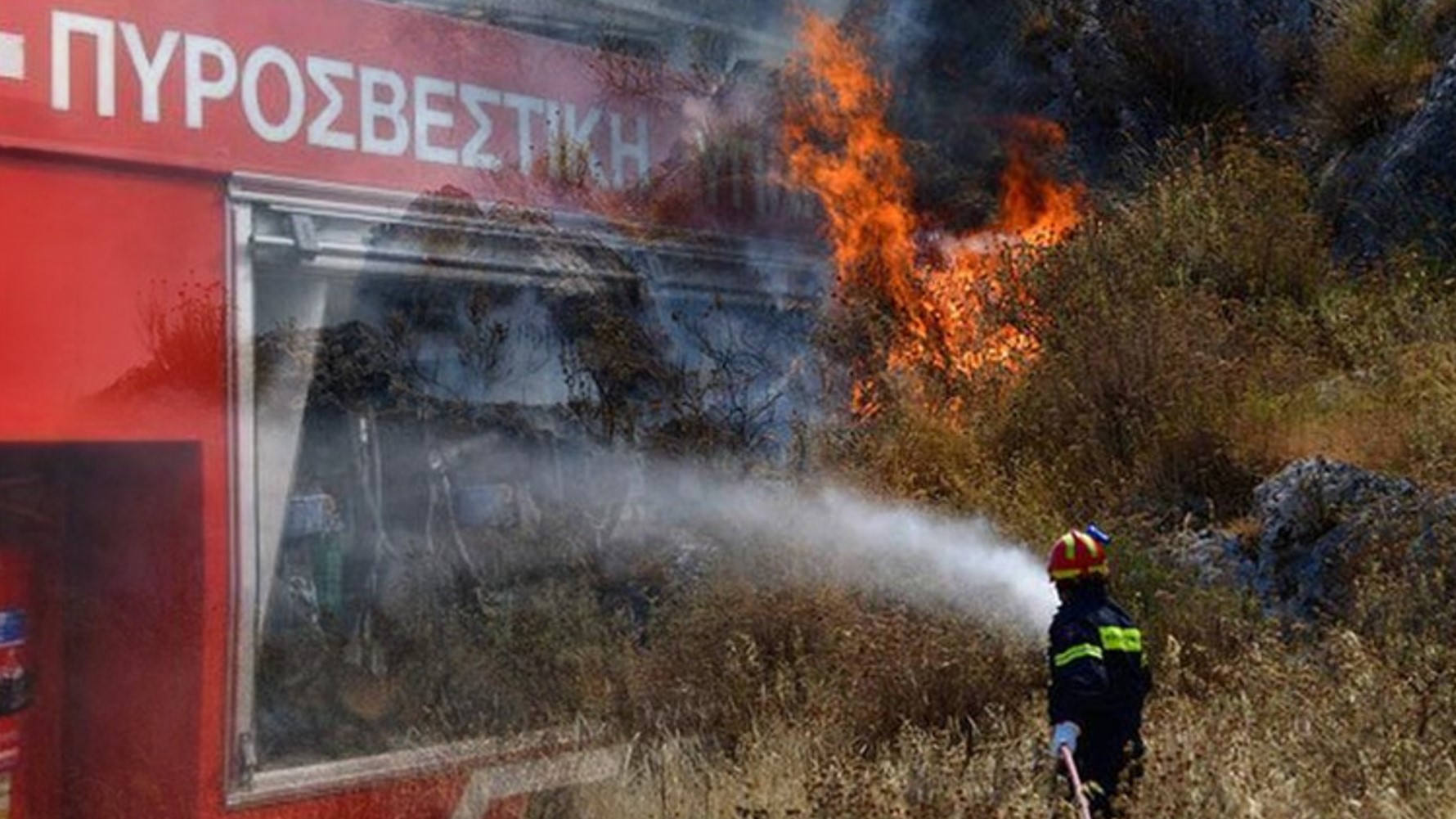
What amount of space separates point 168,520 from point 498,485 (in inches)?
75.3

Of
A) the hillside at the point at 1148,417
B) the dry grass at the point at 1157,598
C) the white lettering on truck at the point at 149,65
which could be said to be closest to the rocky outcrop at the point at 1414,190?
the hillside at the point at 1148,417

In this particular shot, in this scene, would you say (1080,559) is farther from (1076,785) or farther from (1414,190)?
(1414,190)

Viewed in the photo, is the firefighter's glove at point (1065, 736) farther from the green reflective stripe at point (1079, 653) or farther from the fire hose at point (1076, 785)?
the green reflective stripe at point (1079, 653)

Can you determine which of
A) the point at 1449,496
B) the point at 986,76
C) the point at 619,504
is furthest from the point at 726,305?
the point at 1449,496

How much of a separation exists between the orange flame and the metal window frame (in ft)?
11.5

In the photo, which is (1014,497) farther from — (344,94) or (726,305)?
(344,94)

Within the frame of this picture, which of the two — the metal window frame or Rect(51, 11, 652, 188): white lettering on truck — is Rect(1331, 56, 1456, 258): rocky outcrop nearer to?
Rect(51, 11, 652, 188): white lettering on truck

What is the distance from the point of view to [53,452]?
7.76 meters

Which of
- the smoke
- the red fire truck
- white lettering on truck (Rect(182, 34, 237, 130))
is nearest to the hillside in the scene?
the smoke

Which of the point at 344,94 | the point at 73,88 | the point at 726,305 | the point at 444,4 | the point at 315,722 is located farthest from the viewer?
the point at 726,305

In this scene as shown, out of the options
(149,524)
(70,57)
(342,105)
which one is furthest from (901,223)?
(70,57)

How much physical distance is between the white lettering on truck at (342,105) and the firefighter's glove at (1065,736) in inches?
207

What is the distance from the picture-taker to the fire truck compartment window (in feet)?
27.1

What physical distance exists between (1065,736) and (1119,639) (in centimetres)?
48
